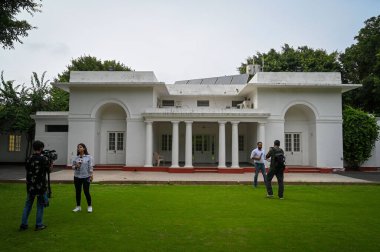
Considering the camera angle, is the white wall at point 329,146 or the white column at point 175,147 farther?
the white wall at point 329,146

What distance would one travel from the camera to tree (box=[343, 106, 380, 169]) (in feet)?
61.9

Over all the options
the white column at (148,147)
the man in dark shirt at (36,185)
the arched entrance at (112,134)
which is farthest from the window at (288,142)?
the man in dark shirt at (36,185)

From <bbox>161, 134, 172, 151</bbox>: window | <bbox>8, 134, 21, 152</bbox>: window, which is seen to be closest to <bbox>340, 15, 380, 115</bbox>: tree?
<bbox>161, 134, 172, 151</bbox>: window

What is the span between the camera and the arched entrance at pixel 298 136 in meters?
19.9

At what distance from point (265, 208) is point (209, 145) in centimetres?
1451

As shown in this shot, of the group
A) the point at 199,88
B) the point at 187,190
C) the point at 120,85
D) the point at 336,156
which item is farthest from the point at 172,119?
the point at 336,156

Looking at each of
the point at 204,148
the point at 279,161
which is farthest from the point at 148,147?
the point at 279,161

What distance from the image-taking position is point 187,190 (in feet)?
35.5

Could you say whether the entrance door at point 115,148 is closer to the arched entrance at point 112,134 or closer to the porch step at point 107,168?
the arched entrance at point 112,134

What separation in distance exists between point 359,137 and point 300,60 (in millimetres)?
12853

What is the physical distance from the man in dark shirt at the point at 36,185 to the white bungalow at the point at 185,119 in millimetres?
12050

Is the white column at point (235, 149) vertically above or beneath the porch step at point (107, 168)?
above

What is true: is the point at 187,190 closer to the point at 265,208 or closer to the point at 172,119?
the point at 265,208

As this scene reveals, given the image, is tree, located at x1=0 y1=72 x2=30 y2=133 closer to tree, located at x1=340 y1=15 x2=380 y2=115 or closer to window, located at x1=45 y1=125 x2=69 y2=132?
window, located at x1=45 y1=125 x2=69 y2=132
